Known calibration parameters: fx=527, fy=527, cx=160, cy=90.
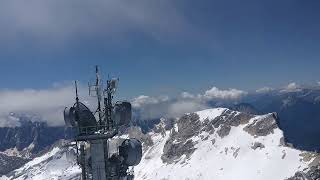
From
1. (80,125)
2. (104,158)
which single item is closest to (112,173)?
(104,158)

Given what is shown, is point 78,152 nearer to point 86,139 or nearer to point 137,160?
point 86,139

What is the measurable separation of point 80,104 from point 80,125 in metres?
1.30

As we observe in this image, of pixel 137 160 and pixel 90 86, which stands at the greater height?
pixel 90 86

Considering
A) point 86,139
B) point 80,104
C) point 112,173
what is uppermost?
point 80,104

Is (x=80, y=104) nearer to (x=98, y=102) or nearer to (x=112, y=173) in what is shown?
(x=98, y=102)

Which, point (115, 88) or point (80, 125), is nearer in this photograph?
point (80, 125)

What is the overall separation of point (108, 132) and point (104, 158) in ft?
5.49

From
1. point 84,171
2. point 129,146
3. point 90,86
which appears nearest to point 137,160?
point 129,146

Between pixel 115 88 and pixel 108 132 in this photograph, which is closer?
pixel 108 132

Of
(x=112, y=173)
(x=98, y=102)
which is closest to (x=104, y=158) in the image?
(x=112, y=173)

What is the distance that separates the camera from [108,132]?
107ft

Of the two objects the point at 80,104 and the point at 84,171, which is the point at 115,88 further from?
the point at 84,171

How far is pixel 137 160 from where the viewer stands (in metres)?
33.6

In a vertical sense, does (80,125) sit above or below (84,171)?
above
